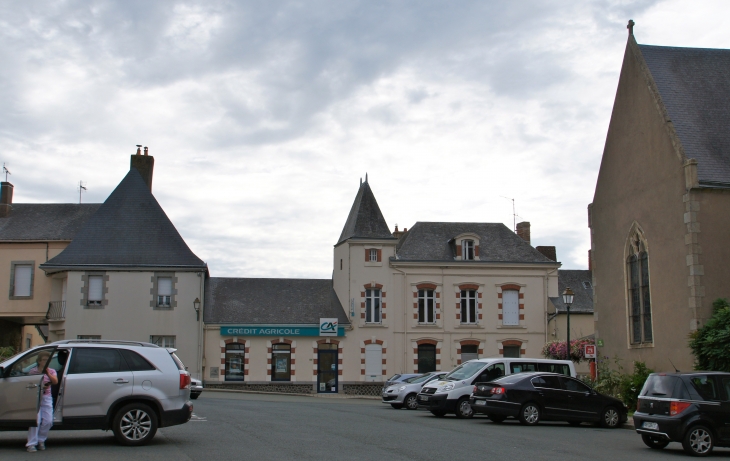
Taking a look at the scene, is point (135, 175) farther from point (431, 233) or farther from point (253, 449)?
point (253, 449)

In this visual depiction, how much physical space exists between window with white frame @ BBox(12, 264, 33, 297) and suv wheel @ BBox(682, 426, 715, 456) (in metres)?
32.8

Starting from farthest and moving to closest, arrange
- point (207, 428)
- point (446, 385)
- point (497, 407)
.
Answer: point (446, 385), point (497, 407), point (207, 428)

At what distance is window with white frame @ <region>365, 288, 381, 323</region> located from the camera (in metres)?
39.6

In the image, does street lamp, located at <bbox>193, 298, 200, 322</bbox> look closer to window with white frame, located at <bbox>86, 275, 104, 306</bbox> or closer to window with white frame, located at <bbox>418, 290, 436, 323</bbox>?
window with white frame, located at <bbox>86, 275, 104, 306</bbox>

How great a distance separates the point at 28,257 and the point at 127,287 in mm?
5214

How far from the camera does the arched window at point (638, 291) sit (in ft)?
77.3

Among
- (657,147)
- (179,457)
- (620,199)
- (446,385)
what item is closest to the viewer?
(179,457)

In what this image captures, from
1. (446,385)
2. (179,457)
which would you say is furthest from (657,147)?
(179,457)

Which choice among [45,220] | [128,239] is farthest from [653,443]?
[45,220]

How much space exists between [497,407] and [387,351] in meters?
21.4

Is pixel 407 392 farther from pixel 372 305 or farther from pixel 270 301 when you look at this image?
pixel 270 301

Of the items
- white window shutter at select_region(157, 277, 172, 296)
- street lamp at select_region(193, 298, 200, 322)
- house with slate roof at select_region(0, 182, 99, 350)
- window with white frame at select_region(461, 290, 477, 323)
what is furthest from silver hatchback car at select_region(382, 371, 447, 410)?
house with slate roof at select_region(0, 182, 99, 350)

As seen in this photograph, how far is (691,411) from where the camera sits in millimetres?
13172

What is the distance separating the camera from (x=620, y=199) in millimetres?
25203
